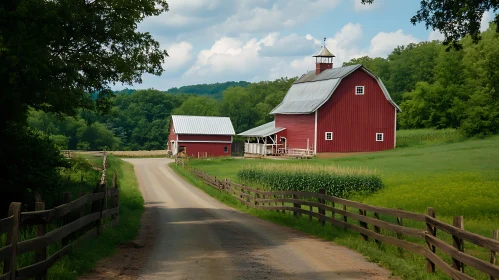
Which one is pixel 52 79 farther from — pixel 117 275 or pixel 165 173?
pixel 165 173

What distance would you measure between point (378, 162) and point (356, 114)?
15.2m

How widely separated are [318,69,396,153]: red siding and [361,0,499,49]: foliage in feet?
131

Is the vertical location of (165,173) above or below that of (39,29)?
below

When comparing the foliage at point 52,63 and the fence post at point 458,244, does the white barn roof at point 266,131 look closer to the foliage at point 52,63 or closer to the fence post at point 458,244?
the foliage at point 52,63

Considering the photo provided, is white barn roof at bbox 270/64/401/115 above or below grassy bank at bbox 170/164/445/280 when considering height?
above

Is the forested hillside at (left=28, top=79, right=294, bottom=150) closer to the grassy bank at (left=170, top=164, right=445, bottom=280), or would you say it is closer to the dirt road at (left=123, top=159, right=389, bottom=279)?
the grassy bank at (left=170, top=164, right=445, bottom=280)

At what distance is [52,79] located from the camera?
15539mm

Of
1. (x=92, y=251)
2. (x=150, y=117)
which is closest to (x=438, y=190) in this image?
(x=92, y=251)

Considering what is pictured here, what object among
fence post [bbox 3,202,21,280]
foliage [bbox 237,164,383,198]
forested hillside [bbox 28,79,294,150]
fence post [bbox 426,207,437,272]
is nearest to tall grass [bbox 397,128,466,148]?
foliage [bbox 237,164,383,198]

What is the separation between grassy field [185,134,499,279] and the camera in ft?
44.4

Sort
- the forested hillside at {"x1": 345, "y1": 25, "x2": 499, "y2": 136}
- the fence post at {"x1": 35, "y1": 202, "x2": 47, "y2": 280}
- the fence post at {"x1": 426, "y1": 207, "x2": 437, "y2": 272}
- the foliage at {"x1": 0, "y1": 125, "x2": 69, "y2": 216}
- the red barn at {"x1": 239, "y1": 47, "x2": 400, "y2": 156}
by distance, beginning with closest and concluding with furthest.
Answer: the fence post at {"x1": 35, "y1": 202, "x2": 47, "y2": 280} → the fence post at {"x1": 426, "y1": 207, "x2": 437, "y2": 272} → the foliage at {"x1": 0, "y1": 125, "x2": 69, "y2": 216} → the red barn at {"x1": 239, "y1": 47, "x2": 400, "y2": 156} → the forested hillside at {"x1": 345, "y1": 25, "x2": 499, "y2": 136}

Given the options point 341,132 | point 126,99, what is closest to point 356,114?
point 341,132

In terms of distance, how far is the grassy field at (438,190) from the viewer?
13523 mm

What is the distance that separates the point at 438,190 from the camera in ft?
91.2
